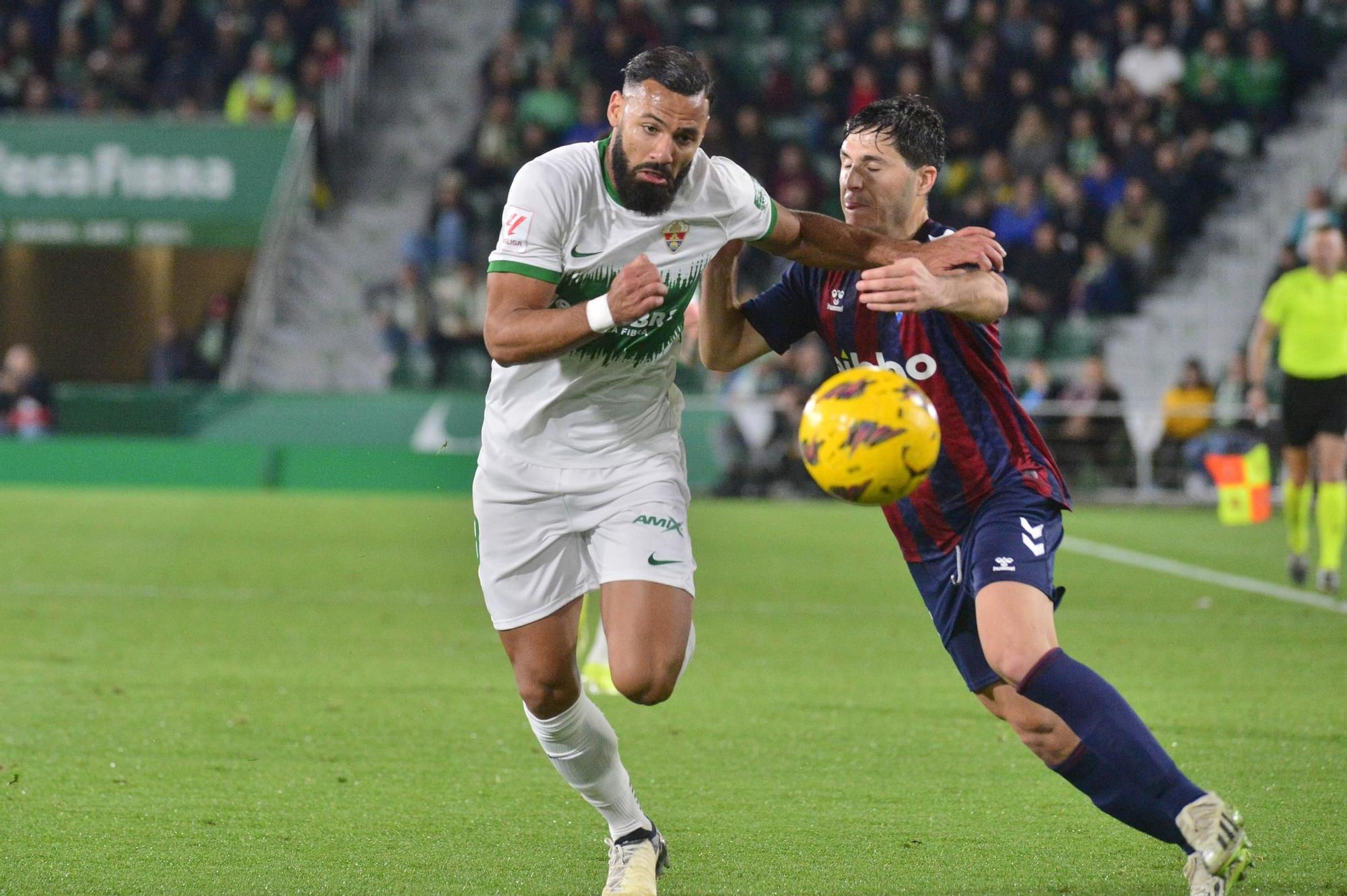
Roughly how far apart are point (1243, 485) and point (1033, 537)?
9941 millimetres

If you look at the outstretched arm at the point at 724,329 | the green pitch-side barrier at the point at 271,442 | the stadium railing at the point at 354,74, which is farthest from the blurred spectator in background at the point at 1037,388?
the outstretched arm at the point at 724,329

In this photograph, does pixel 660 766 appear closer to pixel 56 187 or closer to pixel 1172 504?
pixel 1172 504

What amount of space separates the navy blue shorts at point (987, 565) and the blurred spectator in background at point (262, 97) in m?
Answer: 18.1

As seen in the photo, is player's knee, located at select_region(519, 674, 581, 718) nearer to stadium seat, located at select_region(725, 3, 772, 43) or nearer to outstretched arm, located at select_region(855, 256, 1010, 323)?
outstretched arm, located at select_region(855, 256, 1010, 323)

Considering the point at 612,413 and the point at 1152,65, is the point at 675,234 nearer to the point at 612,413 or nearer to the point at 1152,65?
the point at 612,413

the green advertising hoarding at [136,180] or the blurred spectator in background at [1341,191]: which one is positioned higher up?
the blurred spectator in background at [1341,191]

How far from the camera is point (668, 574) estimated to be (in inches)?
181

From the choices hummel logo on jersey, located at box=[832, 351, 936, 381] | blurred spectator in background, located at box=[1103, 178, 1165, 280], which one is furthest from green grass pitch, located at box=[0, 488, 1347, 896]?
blurred spectator in background, located at box=[1103, 178, 1165, 280]

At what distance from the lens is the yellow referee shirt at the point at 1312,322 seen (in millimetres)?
11500

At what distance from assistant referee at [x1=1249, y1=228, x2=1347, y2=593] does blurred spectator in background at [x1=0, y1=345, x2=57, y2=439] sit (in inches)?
562

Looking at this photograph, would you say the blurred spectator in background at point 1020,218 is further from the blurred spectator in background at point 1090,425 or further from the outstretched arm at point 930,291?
the outstretched arm at point 930,291

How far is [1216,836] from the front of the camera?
3926mm

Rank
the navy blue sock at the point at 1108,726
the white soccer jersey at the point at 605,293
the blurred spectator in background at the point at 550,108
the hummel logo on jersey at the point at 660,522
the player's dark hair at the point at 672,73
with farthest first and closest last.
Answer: the blurred spectator in background at the point at 550,108 < the hummel logo on jersey at the point at 660,522 < the white soccer jersey at the point at 605,293 < the player's dark hair at the point at 672,73 < the navy blue sock at the point at 1108,726

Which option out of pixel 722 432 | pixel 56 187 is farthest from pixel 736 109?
pixel 56 187
